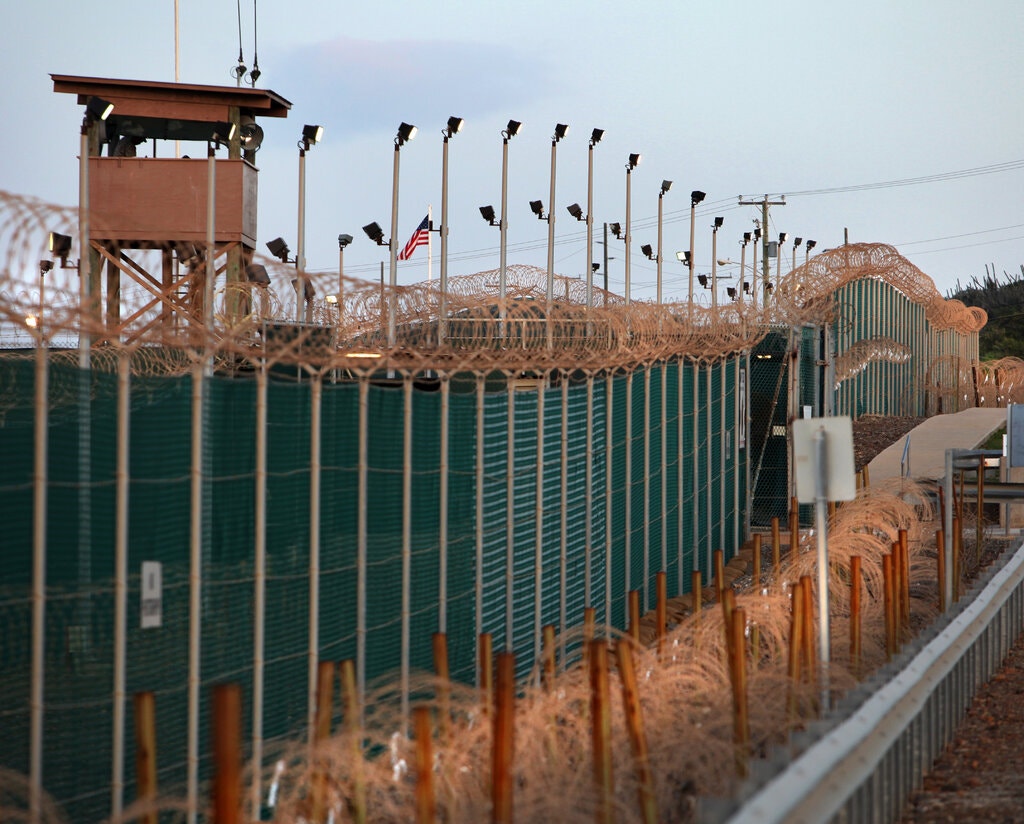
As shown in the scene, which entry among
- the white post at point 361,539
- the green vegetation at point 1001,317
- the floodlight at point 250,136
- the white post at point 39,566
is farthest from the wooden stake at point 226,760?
the green vegetation at point 1001,317

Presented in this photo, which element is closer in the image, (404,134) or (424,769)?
(424,769)

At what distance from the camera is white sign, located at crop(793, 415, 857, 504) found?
317 inches

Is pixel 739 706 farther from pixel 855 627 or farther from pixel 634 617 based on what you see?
pixel 855 627

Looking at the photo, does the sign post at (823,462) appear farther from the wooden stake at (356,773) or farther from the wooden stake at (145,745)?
the wooden stake at (145,745)

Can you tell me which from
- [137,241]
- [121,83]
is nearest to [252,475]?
[137,241]

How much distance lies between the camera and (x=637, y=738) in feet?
18.8

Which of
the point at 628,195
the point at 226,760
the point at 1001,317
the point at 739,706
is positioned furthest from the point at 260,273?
the point at 1001,317

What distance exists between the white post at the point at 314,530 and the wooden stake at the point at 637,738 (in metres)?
2.02

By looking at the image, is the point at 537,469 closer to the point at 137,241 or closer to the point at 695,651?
the point at 695,651

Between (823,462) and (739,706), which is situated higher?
(823,462)

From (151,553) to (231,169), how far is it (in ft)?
55.1

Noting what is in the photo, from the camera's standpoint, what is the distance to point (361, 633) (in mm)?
7855

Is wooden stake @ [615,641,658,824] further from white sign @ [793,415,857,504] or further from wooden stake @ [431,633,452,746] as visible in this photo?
white sign @ [793,415,857,504]

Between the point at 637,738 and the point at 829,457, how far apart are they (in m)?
2.86
